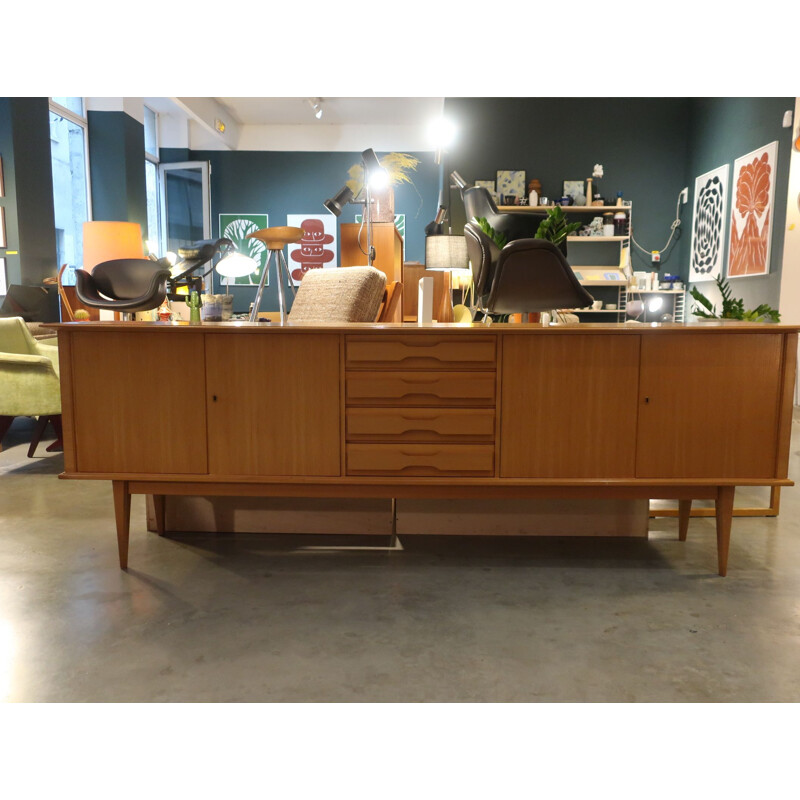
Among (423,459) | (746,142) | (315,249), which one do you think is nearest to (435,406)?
(423,459)

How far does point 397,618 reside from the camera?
2.27 meters

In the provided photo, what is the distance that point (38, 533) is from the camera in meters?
3.12

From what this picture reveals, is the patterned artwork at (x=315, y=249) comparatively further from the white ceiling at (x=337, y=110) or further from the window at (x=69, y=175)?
the window at (x=69, y=175)

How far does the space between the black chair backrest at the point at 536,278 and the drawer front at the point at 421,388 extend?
0.75 m

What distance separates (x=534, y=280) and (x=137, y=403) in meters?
1.80

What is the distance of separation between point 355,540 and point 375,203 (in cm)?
408

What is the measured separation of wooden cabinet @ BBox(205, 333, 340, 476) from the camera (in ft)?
8.25

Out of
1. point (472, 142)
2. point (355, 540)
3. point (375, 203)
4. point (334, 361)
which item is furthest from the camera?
point (472, 142)

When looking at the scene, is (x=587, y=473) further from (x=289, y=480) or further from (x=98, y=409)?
(x=98, y=409)

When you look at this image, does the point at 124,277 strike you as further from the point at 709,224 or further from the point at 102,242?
the point at 709,224

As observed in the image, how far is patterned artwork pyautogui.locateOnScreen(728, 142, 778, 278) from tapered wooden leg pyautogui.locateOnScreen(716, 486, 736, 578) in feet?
16.5

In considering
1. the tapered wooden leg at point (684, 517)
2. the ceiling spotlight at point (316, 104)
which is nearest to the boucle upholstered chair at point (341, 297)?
the tapered wooden leg at point (684, 517)

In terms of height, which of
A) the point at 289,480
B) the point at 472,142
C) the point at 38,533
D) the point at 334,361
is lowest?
the point at 38,533
